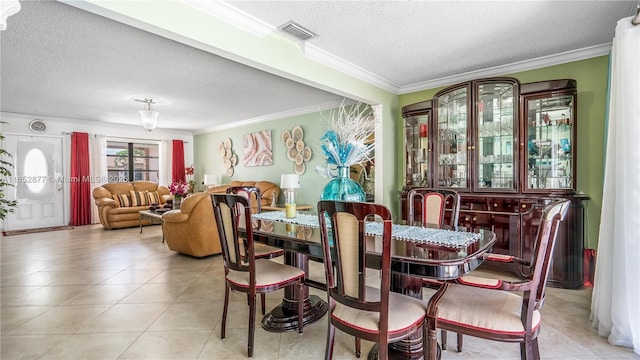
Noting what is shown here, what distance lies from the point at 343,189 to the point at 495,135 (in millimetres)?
2320

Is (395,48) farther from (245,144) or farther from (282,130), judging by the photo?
(245,144)

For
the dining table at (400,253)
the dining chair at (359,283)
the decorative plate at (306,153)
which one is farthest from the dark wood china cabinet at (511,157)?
the decorative plate at (306,153)

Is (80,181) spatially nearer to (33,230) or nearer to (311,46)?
(33,230)

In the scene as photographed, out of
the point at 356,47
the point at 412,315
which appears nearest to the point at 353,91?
the point at 356,47

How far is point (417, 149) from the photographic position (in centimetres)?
413

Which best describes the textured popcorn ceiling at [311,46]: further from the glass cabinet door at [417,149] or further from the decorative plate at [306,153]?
the decorative plate at [306,153]

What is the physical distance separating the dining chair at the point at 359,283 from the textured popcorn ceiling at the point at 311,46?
170cm

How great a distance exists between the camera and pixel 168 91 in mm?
4660

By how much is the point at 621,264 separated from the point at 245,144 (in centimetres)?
661

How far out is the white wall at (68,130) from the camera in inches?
250

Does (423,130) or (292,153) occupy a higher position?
(423,130)

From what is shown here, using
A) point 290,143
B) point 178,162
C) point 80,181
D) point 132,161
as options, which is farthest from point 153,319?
point 132,161

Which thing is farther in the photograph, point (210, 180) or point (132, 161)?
point (132, 161)

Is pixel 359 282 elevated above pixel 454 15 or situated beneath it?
situated beneath
